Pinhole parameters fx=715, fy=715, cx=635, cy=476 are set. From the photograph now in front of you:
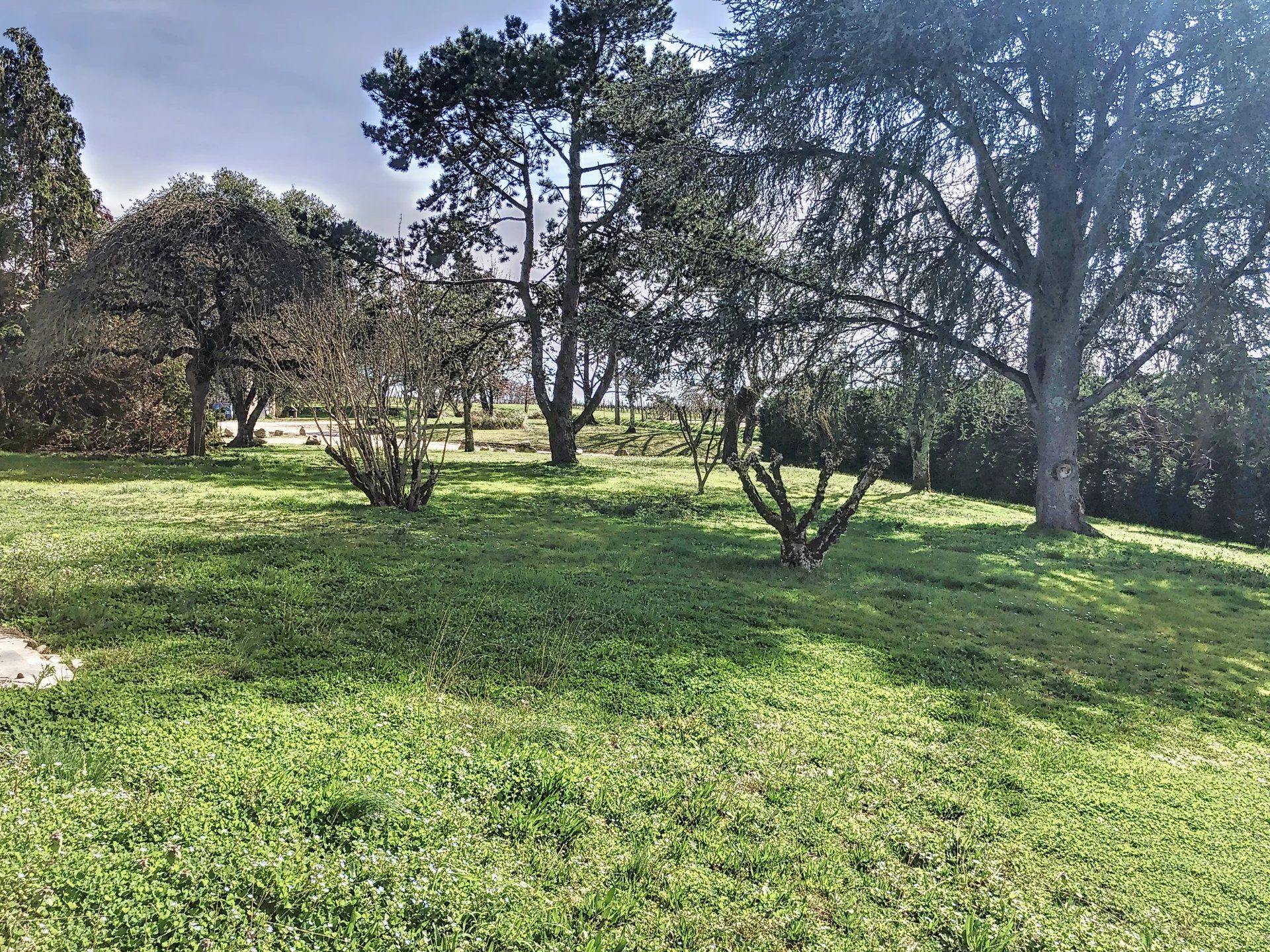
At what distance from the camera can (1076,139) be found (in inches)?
443

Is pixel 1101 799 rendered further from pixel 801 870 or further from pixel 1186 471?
pixel 1186 471

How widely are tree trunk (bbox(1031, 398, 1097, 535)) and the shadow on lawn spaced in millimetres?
1968

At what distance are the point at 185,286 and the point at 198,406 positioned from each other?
9.78ft

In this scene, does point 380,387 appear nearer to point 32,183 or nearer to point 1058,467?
point 1058,467

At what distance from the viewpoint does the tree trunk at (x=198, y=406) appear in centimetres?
1695

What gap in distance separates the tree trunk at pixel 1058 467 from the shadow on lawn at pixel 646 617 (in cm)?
197

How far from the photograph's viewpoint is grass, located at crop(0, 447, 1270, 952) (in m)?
2.32

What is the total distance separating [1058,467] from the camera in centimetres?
1189

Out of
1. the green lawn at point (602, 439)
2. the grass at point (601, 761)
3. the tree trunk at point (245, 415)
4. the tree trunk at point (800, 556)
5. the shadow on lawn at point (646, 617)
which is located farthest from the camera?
the green lawn at point (602, 439)

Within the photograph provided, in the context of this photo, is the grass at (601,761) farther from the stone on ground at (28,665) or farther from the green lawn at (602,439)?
the green lawn at (602,439)

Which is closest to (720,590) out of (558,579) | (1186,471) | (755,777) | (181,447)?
(558,579)

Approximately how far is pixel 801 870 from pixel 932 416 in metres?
13.2

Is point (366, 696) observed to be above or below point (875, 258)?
below

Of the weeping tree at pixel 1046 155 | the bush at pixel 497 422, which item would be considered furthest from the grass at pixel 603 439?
the weeping tree at pixel 1046 155
